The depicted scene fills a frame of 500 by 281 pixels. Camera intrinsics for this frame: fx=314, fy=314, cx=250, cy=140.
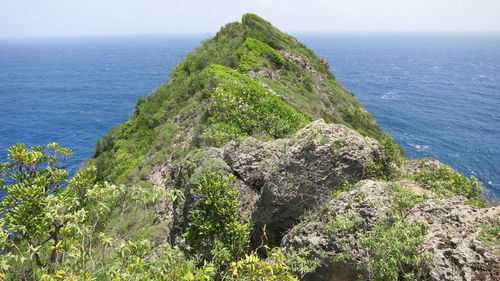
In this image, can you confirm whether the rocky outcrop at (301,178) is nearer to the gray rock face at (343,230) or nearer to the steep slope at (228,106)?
the gray rock face at (343,230)

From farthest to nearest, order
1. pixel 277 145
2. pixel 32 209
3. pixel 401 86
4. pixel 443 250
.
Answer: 1. pixel 401 86
2. pixel 277 145
3. pixel 32 209
4. pixel 443 250

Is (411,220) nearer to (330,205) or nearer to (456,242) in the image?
(456,242)

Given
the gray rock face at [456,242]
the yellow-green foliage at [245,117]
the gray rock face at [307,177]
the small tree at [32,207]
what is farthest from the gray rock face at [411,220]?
the yellow-green foliage at [245,117]

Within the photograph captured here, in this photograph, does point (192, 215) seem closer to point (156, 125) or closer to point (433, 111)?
point (156, 125)

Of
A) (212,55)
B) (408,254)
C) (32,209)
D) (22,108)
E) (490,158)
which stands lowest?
(490,158)

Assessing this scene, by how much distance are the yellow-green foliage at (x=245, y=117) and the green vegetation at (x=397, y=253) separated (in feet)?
37.6

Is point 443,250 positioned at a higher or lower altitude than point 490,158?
higher

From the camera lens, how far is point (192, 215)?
1090 centimetres

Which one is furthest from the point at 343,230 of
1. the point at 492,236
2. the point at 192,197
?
the point at 192,197

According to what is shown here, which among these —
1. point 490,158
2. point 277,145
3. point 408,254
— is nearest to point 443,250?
point 408,254

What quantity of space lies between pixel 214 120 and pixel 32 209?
14.4 meters

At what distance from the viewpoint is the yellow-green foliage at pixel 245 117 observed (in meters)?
19.7

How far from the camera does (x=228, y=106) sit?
22.1 m

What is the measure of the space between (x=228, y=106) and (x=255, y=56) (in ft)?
59.7
